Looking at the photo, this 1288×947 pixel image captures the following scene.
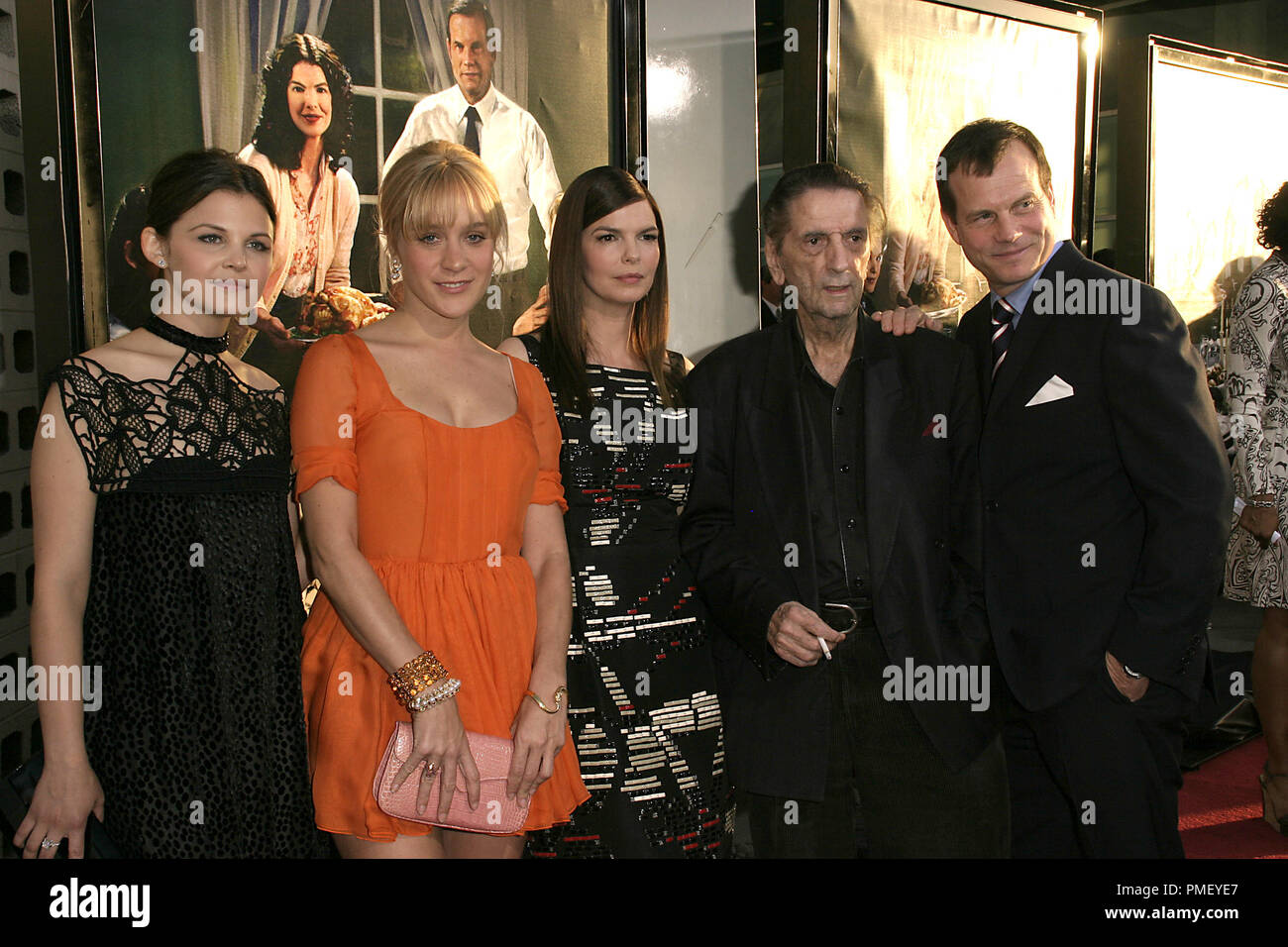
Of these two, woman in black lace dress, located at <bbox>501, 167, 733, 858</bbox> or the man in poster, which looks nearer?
woman in black lace dress, located at <bbox>501, 167, 733, 858</bbox>

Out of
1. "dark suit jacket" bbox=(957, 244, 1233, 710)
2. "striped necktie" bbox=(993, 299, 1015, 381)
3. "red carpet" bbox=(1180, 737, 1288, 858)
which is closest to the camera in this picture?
"dark suit jacket" bbox=(957, 244, 1233, 710)

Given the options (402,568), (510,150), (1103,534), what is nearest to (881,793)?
(1103,534)

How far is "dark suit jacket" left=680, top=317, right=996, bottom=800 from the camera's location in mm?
2434

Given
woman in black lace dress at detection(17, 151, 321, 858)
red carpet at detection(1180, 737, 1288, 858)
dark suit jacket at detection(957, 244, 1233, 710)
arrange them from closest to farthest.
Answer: woman in black lace dress at detection(17, 151, 321, 858) → dark suit jacket at detection(957, 244, 1233, 710) → red carpet at detection(1180, 737, 1288, 858)

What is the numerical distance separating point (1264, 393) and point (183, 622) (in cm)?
398

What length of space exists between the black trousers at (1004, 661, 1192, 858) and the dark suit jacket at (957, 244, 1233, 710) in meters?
0.07

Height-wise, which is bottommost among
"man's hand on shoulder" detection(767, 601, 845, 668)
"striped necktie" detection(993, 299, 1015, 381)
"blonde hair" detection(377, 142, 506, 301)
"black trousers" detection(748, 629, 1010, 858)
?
"black trousers" detection(748, 629, 1010, 858)

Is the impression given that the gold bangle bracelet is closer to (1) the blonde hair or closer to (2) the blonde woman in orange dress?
(2) the blonde woman in orange dress

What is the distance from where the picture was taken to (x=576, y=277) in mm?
2531

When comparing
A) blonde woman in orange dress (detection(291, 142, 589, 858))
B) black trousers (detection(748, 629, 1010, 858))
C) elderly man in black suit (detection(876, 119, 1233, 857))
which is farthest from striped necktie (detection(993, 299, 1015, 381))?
blonde woman in orange dress (detection(291, 142, 589, 858))

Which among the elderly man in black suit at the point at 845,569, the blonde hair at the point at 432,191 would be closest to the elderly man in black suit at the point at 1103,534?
the elderly man in black suit at the point at 845,569

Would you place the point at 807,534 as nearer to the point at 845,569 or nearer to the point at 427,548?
the point at 845,569

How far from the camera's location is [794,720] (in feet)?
8.05

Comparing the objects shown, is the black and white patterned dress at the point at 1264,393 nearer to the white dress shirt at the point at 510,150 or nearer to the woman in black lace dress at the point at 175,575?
the white dress shirt at the point at 510,150
